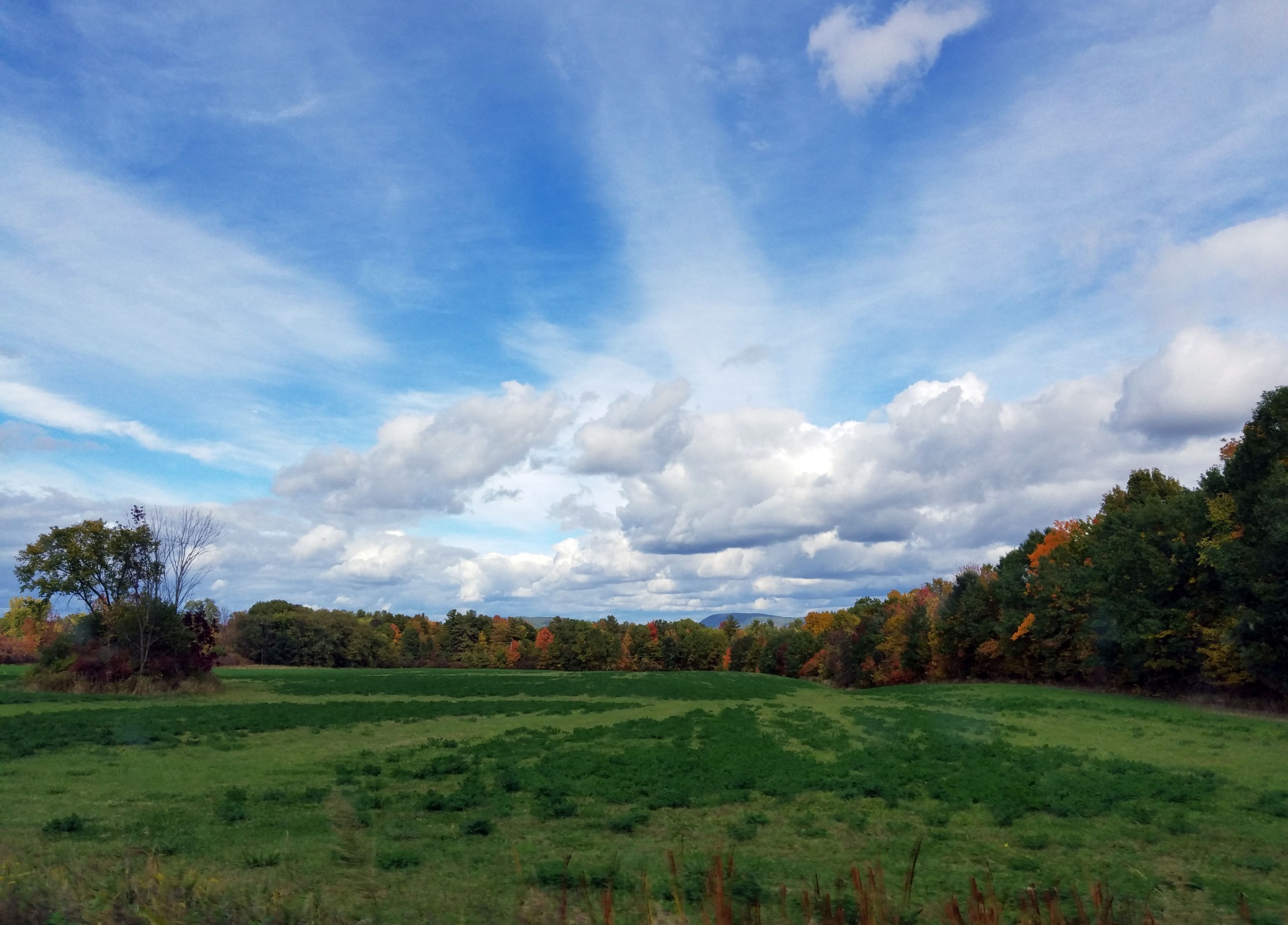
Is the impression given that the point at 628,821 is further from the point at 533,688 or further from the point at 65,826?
the point at 533,688

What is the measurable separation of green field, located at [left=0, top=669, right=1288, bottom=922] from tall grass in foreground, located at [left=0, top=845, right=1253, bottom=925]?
0.06 metres

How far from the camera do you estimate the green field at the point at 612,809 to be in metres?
9.40

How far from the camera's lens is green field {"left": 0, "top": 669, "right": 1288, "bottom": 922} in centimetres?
940

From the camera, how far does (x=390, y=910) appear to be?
8.55 m

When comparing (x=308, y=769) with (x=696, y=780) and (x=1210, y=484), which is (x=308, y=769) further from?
(x=1210, y=484)

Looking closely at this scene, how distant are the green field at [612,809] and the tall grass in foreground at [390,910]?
0.06m

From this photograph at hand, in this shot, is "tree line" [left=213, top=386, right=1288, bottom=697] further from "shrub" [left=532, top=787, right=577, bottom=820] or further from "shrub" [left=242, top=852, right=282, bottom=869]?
"shrub" [left=242, top=852, right=282, bottom=869]

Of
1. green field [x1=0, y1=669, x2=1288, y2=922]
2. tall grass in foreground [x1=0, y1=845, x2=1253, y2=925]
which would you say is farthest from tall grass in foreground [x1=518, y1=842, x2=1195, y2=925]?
green field [x1=0, y1=669, x2=1288, y2=922]

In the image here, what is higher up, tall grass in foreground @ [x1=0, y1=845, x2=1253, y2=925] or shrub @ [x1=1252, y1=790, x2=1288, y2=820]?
tall grass in foreground @ [x1=0, y1=845, x2=1253, y2=925]

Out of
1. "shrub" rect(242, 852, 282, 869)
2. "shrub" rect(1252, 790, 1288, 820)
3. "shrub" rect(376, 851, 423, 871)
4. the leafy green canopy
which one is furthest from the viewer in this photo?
the leafy green canopy

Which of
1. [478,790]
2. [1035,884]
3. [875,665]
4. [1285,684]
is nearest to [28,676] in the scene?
[478,790]

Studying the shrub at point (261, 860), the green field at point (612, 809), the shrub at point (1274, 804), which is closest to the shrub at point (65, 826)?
the green field at point (612, 809)

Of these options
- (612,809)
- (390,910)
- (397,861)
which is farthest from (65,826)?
(612,809)

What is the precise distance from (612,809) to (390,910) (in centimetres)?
680
